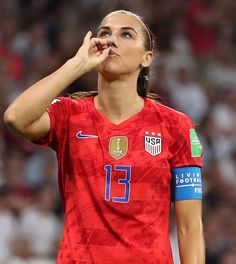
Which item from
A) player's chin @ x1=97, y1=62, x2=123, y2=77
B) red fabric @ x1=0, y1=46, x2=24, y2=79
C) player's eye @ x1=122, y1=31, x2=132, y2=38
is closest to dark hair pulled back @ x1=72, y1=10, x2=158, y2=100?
player's eye @ x1=122, y1=31, x2=132, y2=38

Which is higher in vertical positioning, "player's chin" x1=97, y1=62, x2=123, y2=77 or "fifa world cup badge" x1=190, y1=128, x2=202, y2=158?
"player's chin" x1=97, y1=62, x2=123, y2=77

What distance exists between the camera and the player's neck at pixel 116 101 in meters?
4.22

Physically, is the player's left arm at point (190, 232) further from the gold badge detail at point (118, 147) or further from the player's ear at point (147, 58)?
the player's ear at point (147, 58)

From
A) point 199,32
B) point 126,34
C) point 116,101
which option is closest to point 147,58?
point 126,34

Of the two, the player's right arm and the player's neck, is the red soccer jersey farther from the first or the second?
the player's right arm

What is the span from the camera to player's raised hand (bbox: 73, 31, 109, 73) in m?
4.01

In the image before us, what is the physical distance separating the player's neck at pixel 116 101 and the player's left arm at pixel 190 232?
481 millimetres

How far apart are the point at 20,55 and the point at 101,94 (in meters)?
4.98

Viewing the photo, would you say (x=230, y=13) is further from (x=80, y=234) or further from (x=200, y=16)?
(x=80, y=234)

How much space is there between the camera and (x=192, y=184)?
4.20 metres

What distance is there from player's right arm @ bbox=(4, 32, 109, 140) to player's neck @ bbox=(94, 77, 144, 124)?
0.73 ft

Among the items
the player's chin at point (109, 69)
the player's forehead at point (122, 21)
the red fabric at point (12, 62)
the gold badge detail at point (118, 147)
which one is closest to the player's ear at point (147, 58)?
the player's forehead at point (122, 21)

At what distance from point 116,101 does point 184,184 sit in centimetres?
50

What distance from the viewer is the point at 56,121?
→ 13.5 ft
